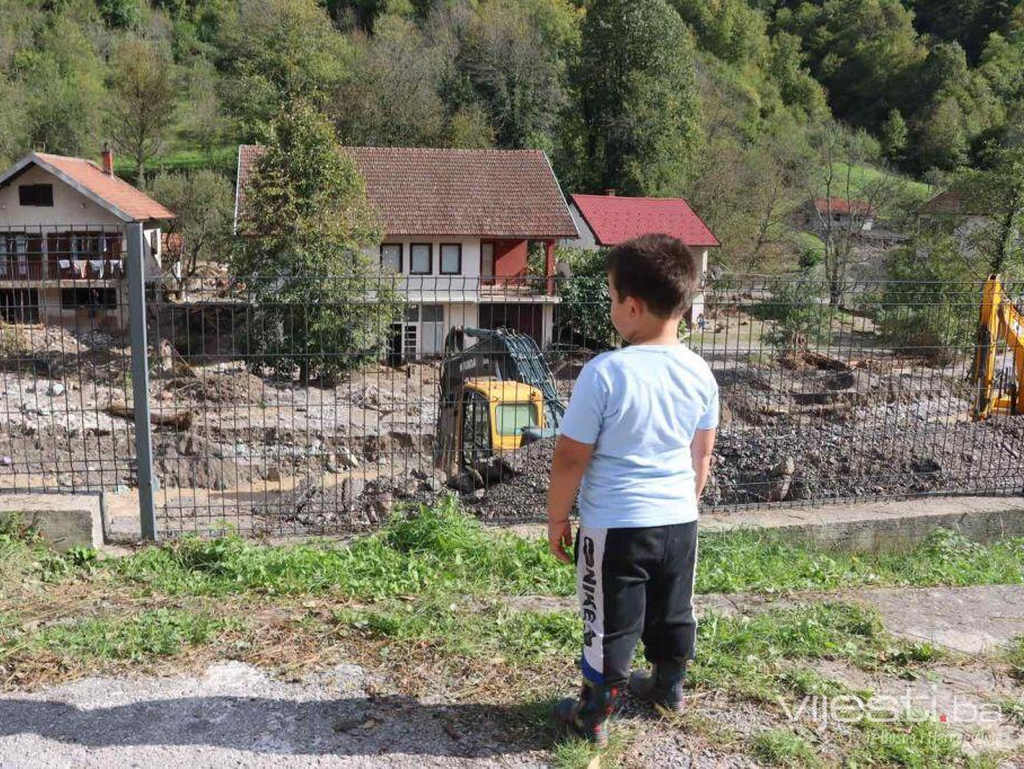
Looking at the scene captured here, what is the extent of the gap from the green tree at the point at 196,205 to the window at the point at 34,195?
6.60m

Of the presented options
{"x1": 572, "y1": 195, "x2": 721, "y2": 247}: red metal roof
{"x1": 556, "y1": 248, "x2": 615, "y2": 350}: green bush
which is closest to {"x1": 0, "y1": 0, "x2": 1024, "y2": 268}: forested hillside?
{"x1": 572, "y1": 195, "x2": 721, "y2": 247}: red metal roof

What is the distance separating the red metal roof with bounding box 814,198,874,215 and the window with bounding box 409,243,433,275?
2014 cm

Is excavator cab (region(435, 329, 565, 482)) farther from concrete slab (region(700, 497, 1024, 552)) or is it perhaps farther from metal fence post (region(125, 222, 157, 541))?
metal fence post (region(125, 222, 157, 541))

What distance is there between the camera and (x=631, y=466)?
3291mm

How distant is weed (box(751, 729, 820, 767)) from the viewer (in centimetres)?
343

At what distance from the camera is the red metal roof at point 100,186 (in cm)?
3006

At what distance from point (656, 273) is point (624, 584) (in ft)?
3.63

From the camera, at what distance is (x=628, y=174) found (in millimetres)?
48188

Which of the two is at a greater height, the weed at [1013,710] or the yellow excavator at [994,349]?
the yellow excavator at [994,349]

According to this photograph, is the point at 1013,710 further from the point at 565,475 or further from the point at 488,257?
the point at 488,257

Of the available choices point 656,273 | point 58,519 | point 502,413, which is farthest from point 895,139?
point 656,273

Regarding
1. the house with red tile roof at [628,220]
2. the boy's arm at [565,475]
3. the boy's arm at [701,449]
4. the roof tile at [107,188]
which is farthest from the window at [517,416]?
the house with red tile roof at [628,220]

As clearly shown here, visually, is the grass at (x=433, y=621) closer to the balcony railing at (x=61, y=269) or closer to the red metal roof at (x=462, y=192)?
the balcony railing at (x=61, y=269)

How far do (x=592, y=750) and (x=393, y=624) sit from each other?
1.36 m
